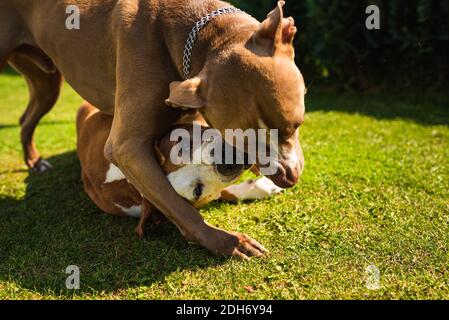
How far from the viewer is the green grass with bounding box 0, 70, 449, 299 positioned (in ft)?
9.70

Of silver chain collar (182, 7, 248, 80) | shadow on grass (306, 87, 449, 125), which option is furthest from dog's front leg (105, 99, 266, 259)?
shadow on grass (306, 87, 449, 125)

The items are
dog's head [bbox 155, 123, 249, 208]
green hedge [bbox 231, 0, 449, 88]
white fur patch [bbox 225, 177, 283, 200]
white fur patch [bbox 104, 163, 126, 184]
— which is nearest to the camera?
dog's head [bbox 155, 123, 249, 208]

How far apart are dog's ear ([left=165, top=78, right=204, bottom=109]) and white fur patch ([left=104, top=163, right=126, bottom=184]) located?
109cm

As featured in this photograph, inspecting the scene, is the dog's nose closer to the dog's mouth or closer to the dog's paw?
the dog's mouth

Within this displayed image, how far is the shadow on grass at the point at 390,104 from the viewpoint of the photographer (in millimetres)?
6098

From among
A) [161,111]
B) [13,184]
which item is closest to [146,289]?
[161,111]

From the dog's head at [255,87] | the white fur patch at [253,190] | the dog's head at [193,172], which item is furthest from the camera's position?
the white fur patch at [253,190]

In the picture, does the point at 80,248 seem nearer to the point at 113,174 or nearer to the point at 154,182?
the point at 113,174

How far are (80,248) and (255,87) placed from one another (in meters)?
1.69

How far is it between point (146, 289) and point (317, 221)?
1292 millimetres

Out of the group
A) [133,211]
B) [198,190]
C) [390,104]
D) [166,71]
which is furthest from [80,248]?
[390,104]

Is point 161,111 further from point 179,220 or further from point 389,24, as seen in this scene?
point 389,24

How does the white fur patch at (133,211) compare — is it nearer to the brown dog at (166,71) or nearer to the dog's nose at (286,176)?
the brown dog at (166,71)

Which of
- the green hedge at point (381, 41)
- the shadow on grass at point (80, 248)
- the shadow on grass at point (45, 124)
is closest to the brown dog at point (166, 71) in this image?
the shadow on grass at point (80, 248)
